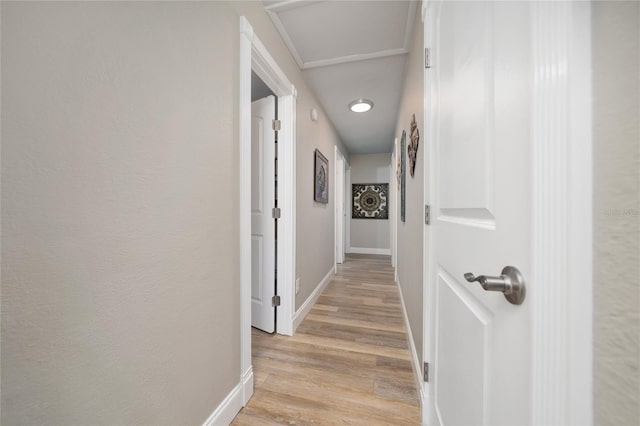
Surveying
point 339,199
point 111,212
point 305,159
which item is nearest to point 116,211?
point 111,212

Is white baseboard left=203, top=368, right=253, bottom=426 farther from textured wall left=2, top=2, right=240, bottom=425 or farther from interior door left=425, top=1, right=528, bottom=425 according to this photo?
interior door left=425, top=1, right=528, bottom=425

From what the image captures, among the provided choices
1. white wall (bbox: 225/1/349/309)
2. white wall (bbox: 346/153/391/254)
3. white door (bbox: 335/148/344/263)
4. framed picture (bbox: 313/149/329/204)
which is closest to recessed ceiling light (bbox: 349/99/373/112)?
white wall (bbox: 225/1/349/309)

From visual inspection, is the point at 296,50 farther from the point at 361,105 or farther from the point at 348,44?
Result: the point at 361,105

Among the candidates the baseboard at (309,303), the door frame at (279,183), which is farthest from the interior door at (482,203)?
the baseboard at (309,303)

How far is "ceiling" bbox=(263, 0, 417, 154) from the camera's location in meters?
1.54

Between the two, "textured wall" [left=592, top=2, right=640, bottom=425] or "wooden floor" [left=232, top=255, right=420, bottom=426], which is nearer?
"textured wall" [left=592, top=2, right=640, bottom=425]

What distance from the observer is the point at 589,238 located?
0.34 metres

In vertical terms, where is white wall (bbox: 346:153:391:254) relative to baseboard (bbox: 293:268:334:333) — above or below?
above

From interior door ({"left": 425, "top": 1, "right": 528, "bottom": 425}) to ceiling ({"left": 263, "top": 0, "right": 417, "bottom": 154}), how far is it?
816 millimetres

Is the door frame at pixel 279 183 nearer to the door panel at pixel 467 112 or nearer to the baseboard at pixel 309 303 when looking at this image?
the baseboard at pixel 309 303

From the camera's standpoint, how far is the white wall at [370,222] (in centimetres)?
554

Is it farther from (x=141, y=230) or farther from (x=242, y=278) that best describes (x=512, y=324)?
Result: (x=242, y=278)

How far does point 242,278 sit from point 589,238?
51.3 inches

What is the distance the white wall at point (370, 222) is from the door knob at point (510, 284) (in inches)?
205
